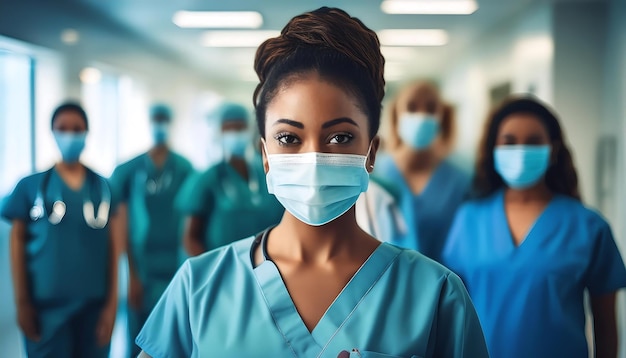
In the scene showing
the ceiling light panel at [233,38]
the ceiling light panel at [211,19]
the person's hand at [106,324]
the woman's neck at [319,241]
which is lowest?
the person's hand at [106,324]

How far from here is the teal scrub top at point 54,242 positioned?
1608mm

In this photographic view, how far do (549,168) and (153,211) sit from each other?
3.83 ft

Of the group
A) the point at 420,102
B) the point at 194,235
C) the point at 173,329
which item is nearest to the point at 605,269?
the point at 420,102

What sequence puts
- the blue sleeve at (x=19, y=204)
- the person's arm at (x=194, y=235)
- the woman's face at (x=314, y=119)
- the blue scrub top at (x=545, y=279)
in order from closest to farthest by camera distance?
the woman's face at (x=314, y=119) → the blue scrub top at (x=545, y=279) → the blue sleeve at (x=19, y=204) → the person's arm at (x=194, y=235)

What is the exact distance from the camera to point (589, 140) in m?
1.73

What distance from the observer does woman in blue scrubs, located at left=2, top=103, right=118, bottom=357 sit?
1611mm

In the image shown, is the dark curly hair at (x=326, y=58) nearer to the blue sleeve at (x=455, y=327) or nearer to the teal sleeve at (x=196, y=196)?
the blue sleeve at (x=455, y=327)

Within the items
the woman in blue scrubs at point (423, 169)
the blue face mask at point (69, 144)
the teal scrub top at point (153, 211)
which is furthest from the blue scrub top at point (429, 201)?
the blue face mask at point (69, 144)

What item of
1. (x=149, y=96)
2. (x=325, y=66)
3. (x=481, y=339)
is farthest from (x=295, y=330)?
(x=149, y=96)

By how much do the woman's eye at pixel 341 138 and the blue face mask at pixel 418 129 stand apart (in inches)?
34.1

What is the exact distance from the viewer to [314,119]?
3.03 ft

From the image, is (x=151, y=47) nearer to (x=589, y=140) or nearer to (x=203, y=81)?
(x=203, y=81)

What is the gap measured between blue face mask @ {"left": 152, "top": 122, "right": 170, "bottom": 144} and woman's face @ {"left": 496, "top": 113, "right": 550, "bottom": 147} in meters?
0.96

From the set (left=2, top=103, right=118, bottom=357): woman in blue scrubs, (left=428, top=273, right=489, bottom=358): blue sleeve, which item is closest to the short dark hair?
(left=2, top=103, right=118, bottom=357): woman in blue scrubs
